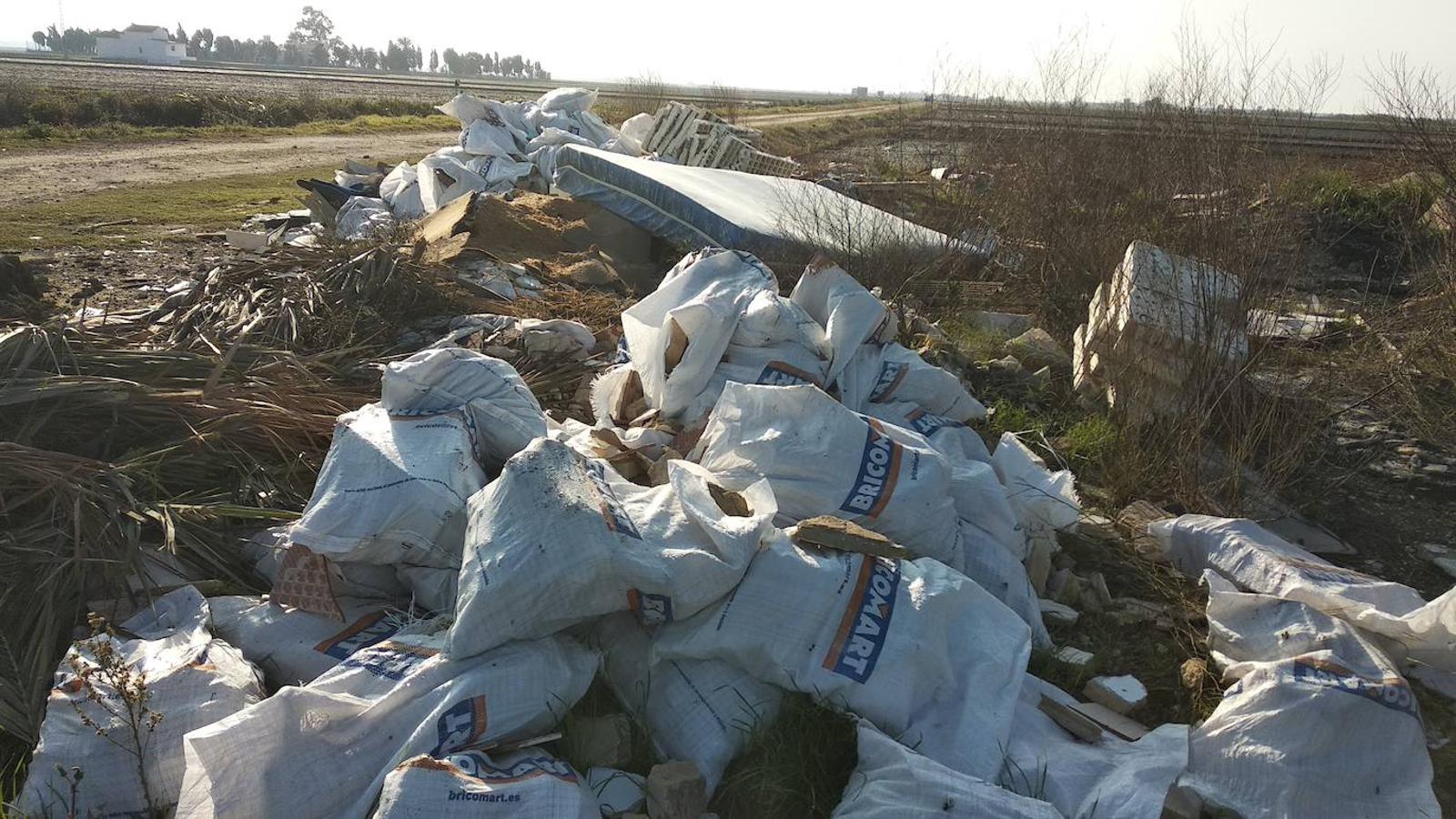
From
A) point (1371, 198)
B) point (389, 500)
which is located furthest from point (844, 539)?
point (1371, 198)

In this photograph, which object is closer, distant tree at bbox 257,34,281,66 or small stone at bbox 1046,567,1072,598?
small stone at bbox 1046,567,1072,598

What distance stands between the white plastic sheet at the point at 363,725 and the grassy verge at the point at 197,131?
45.6 ft

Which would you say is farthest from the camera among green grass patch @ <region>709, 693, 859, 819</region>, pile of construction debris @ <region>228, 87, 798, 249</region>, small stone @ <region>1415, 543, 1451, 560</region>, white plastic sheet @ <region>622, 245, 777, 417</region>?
pile of construction debris @ <region>228, 87, 798, 249</region>

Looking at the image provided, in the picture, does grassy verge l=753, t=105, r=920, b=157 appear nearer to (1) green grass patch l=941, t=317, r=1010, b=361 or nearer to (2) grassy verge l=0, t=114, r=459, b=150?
(2) grassy verge l=0, t=114, r=459, b=150

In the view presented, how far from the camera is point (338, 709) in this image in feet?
6.14

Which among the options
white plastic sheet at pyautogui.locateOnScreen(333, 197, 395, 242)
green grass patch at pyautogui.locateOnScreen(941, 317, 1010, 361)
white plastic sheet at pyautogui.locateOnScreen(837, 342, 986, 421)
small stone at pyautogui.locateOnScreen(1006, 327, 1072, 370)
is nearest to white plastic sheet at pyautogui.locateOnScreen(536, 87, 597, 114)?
white plastic sheet at pyautogui.locateOnScreen(333, 197, 395, 242)

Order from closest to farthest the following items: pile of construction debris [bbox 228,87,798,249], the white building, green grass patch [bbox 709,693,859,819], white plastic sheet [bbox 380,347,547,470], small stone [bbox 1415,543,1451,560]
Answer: green grass patch [bbox 709,693,859,819], white plastic sheet [bbox 380,347,547,470], small stone [bbox 1415,543,1451,560], pile of construction debris [bbox 228,87,798,249], the white building

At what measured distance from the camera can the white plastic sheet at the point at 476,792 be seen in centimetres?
168

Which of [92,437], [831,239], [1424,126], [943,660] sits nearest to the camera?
[943,660]

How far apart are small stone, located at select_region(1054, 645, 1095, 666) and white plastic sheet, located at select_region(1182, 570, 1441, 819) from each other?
14.1 inches

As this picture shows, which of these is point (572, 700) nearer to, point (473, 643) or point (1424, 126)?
point (473, 643)

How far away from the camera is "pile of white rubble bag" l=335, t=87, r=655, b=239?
7.14 meters

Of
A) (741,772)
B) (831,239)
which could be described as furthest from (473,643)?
(831,239)

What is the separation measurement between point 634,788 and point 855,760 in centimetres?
49
